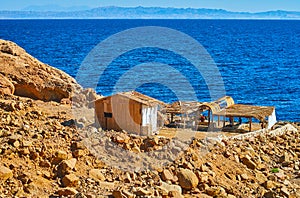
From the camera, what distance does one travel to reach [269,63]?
3937 inches

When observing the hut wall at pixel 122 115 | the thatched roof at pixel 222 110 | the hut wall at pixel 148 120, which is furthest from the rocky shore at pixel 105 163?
the hut wall at pixel 148 120

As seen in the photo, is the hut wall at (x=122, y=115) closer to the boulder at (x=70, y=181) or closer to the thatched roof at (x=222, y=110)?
the thatched roof at (x=222, y=110)

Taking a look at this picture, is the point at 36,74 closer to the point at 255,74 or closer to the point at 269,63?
the point at 255,74

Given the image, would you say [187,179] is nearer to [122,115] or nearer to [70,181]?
[70,181]

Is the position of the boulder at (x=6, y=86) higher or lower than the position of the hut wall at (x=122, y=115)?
higher

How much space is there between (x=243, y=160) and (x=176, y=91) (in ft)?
117

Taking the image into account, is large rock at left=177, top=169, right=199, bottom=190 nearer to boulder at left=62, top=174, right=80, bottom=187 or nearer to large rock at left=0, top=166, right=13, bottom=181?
boulder at left=62, top=174, right=80, bottom=187

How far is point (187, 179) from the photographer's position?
887 inches

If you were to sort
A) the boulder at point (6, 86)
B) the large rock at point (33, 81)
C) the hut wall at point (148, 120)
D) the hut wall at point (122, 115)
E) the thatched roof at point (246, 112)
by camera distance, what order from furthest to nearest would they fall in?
the thatched roof at point (246, 112)
the large rock at point (33, 81)
the boulder at point (6, 86)
the hut wall at point (148, 120)
the hut wall at point (122, 115)

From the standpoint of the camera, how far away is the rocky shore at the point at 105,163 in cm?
Answer: 2081

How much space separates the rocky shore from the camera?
20.8m

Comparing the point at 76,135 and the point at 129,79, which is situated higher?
the point at 129,79

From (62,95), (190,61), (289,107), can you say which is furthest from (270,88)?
(62,95)

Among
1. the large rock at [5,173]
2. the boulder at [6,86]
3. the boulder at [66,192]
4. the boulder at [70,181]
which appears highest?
the boulder at [6,86]
